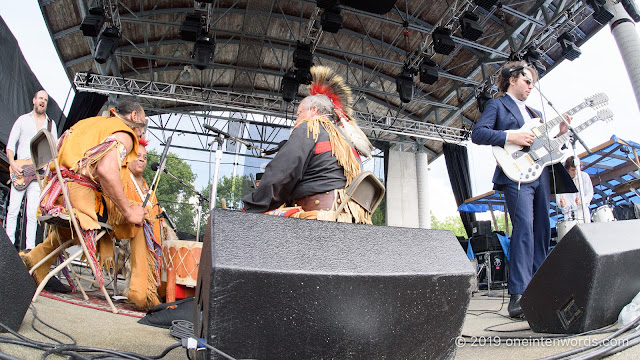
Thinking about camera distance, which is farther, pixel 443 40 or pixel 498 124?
pixel 443 40

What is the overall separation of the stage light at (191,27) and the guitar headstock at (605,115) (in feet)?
25.6

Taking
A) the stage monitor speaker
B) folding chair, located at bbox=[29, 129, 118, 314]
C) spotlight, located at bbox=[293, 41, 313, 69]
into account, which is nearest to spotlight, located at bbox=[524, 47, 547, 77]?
spotlight, located at bbox=[293, 41, 313, 69]

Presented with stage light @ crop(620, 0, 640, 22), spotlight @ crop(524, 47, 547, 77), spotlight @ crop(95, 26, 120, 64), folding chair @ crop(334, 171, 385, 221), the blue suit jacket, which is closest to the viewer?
folding chair @ crop(334, 171, 385, 221)

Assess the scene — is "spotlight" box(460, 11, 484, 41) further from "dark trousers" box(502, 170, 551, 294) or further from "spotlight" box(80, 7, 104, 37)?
"spotlight" box(80, 7, 104, 37)

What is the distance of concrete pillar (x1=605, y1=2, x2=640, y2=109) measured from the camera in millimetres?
7195

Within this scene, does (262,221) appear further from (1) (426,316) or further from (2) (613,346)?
(2) (613,346)

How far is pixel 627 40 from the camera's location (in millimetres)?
7500

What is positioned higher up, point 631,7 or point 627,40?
point 631,7

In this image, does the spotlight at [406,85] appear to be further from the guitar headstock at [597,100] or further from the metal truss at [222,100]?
the guitar headstock at [597,100]

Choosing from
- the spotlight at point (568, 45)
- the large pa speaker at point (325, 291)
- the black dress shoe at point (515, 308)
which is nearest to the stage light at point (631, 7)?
the spotlight at point (568, 45)

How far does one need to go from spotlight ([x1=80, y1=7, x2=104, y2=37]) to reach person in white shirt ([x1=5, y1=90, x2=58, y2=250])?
3.98 metres

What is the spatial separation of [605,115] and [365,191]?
246 centimetres

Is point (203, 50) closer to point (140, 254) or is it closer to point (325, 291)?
point (140, 254)

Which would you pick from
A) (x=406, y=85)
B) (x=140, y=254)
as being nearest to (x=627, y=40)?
(x=406, y=85)
